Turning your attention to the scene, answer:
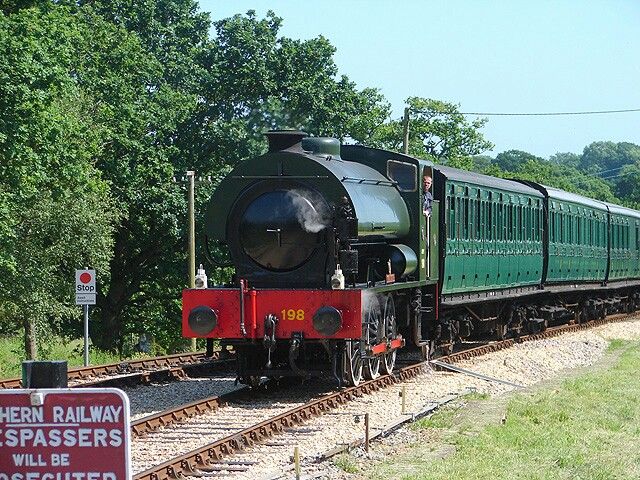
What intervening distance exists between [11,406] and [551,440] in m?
7.58

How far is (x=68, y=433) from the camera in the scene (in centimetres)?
482

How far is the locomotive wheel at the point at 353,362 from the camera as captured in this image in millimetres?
15141

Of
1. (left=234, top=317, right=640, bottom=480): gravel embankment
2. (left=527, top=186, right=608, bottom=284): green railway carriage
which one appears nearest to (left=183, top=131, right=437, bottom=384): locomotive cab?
(left=234, top=317, right=640, bottom=480): gravel embankment

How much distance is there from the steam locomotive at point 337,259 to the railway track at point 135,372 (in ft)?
7.57

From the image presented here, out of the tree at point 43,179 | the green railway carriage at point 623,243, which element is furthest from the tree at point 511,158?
the tree at point 43,179

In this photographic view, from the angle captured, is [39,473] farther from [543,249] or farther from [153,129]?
[153,129]

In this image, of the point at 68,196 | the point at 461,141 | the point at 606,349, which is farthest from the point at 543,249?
the point at 461,141

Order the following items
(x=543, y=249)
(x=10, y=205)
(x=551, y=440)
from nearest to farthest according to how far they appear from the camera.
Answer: (x=551, y=440) → (x=10, y=205) → (x=543, y=249)

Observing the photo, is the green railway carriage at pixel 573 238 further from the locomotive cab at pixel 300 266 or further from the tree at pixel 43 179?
the locomotive cab at pixel 300 266

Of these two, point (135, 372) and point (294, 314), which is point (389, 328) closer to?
point (294, 314)

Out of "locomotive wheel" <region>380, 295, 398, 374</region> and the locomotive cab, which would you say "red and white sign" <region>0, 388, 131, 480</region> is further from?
"locomotive wheel" <region>380, 295, 398, 374</region>

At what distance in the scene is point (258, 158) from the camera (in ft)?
50.4

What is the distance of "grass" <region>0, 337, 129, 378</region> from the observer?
26.8m

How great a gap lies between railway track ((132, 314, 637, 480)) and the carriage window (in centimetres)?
282
